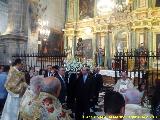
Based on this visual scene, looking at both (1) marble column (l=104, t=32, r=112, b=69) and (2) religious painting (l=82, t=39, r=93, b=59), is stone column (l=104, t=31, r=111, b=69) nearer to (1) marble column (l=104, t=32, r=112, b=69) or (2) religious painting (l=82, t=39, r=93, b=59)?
(1) marble column (l=104, t=32, r=112, b=69)

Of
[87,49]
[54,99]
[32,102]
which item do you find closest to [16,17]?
[87,49]

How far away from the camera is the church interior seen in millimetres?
4711

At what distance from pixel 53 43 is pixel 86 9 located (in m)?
3.62

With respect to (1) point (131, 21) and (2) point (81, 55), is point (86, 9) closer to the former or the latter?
(2) point (81, 55)

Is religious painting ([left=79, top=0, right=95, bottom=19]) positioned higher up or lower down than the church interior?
higher up

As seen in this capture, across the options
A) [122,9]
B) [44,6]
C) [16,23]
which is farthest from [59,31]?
[16,23]

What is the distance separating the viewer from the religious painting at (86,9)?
21259mm

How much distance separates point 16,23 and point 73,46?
31.0 feet

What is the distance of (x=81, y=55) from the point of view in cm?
1970

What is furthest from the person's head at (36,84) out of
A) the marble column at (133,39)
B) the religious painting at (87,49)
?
the religious painting at (87,49)

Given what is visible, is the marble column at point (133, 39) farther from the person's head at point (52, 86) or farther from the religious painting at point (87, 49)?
the person's head at point (52, 86)

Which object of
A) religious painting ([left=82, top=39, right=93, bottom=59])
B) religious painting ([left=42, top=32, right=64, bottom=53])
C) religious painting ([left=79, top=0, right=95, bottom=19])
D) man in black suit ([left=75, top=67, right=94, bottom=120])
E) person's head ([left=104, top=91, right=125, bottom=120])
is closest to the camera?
person's head ([left=104, top=91, right=125, bottom=120])

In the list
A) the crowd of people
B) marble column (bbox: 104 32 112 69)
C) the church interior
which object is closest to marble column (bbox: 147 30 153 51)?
the church interior

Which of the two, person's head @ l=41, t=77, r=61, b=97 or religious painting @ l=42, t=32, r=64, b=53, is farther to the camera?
religious painting @ l=42, t=32, r=64, b=53
